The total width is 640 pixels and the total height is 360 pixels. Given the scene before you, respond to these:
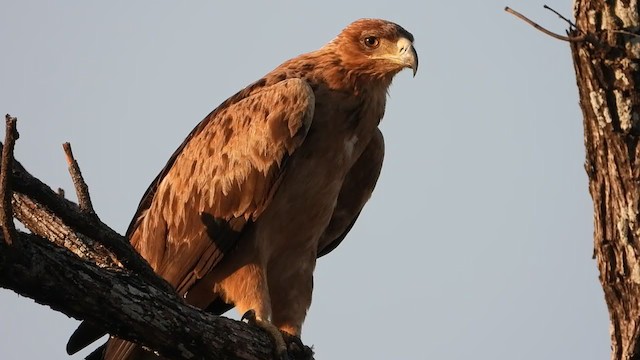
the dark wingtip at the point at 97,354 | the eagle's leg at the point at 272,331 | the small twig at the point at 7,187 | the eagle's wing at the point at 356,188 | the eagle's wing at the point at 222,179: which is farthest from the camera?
the eagle's wing at the point at 356,188

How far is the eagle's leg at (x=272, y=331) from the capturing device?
17.6ft

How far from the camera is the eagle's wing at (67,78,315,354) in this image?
6305 millimetres

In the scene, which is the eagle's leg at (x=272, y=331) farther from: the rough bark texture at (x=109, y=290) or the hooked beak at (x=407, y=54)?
the hooked beak at (x=407, y=54)

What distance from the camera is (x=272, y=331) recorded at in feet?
18.4

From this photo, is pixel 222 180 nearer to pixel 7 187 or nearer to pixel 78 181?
pixel 78 181

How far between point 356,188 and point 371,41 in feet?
3.44

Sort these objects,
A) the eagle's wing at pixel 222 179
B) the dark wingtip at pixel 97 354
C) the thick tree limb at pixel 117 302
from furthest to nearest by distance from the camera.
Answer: the eagle's wing at pixel 222 179, the dark wingtip at pixel 97 354, the thick tree limb at pixel 117 302

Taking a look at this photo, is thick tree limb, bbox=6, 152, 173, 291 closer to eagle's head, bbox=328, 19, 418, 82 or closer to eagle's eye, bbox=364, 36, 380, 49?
eagle's head, bbox=328, 19, 418, 82

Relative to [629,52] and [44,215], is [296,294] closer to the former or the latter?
[44,215]

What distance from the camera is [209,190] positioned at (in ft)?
21.7

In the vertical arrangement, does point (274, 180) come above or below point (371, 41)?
below

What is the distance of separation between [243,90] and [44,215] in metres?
2.07

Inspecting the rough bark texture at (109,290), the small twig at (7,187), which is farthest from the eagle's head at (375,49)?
the small twig at (7,187)

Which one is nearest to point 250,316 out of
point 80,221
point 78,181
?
point 78,181
